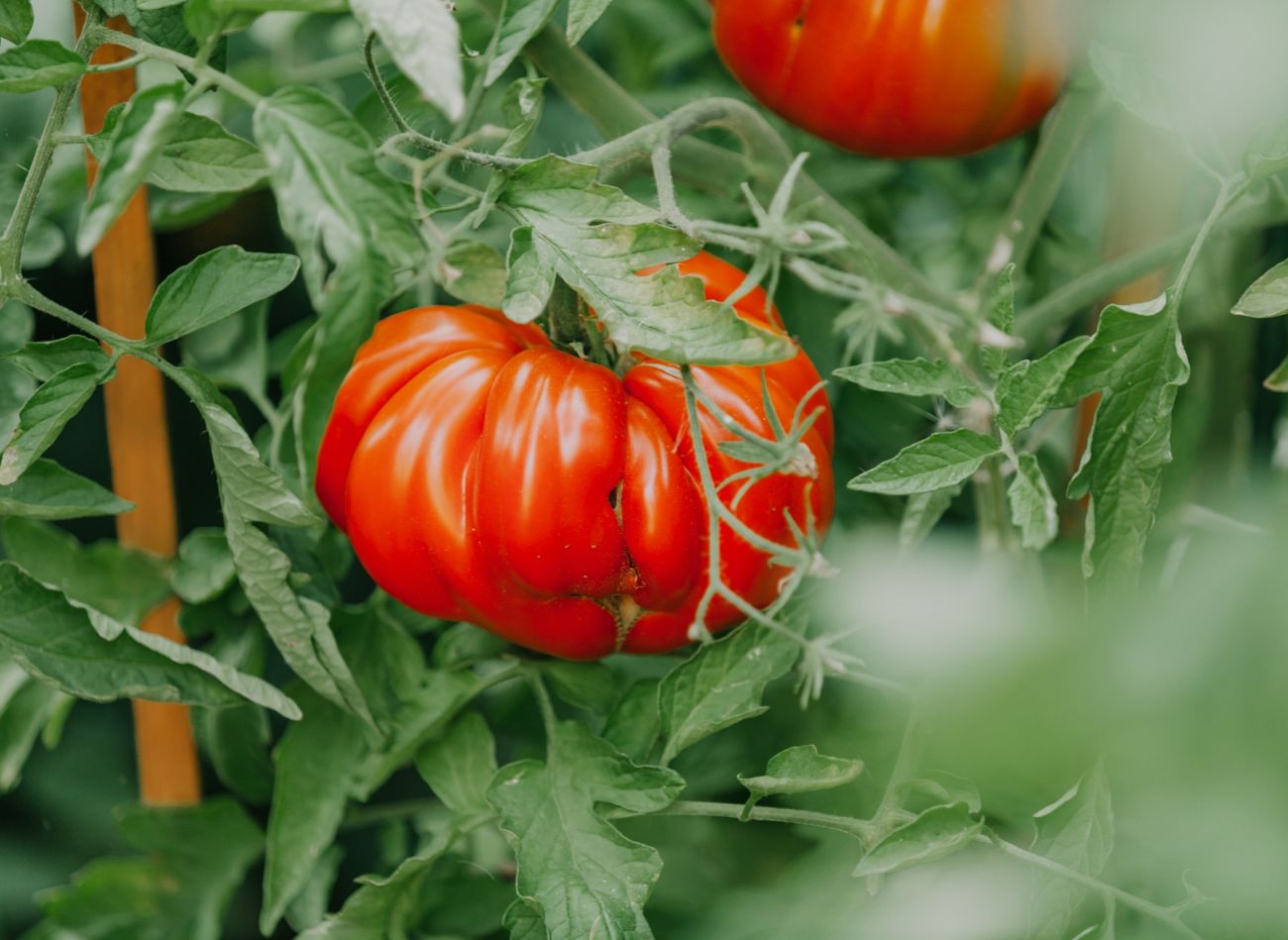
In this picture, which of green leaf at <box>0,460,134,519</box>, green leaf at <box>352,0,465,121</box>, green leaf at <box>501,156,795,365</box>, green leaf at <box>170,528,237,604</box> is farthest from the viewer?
green leaf at <box>170,528,237,604</box>

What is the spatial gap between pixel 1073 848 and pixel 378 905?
13.0 inches

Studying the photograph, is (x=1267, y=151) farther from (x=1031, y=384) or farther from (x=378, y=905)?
(x=378, y=905)

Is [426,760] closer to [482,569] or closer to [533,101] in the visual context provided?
[482,569]

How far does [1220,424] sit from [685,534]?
1.37 feet

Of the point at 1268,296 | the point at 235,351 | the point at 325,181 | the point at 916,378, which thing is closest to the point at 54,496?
the point at 235,351

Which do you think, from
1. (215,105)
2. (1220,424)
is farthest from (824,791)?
(215,105)

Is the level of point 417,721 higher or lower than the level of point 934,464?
lower

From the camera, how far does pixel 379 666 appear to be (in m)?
0.68

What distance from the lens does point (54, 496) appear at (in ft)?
1.87

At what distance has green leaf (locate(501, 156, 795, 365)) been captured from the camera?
1.45 ft

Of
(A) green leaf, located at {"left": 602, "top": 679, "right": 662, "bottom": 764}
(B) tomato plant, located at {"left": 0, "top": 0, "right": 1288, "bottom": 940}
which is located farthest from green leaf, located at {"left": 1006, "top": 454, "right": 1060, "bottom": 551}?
(A) green leaf, located at {"left": 602, "top": 679, "right": 662, "bottom": 764}

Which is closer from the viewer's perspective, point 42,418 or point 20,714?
point 42,418

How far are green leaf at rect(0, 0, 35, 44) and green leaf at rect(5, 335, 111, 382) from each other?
120 millimetres

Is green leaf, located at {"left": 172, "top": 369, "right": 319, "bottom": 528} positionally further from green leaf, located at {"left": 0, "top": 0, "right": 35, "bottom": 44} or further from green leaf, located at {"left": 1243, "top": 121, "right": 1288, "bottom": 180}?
green leaf, located at {"left": 1243, "top": 121, "right": 1288, "bottom": 180}
